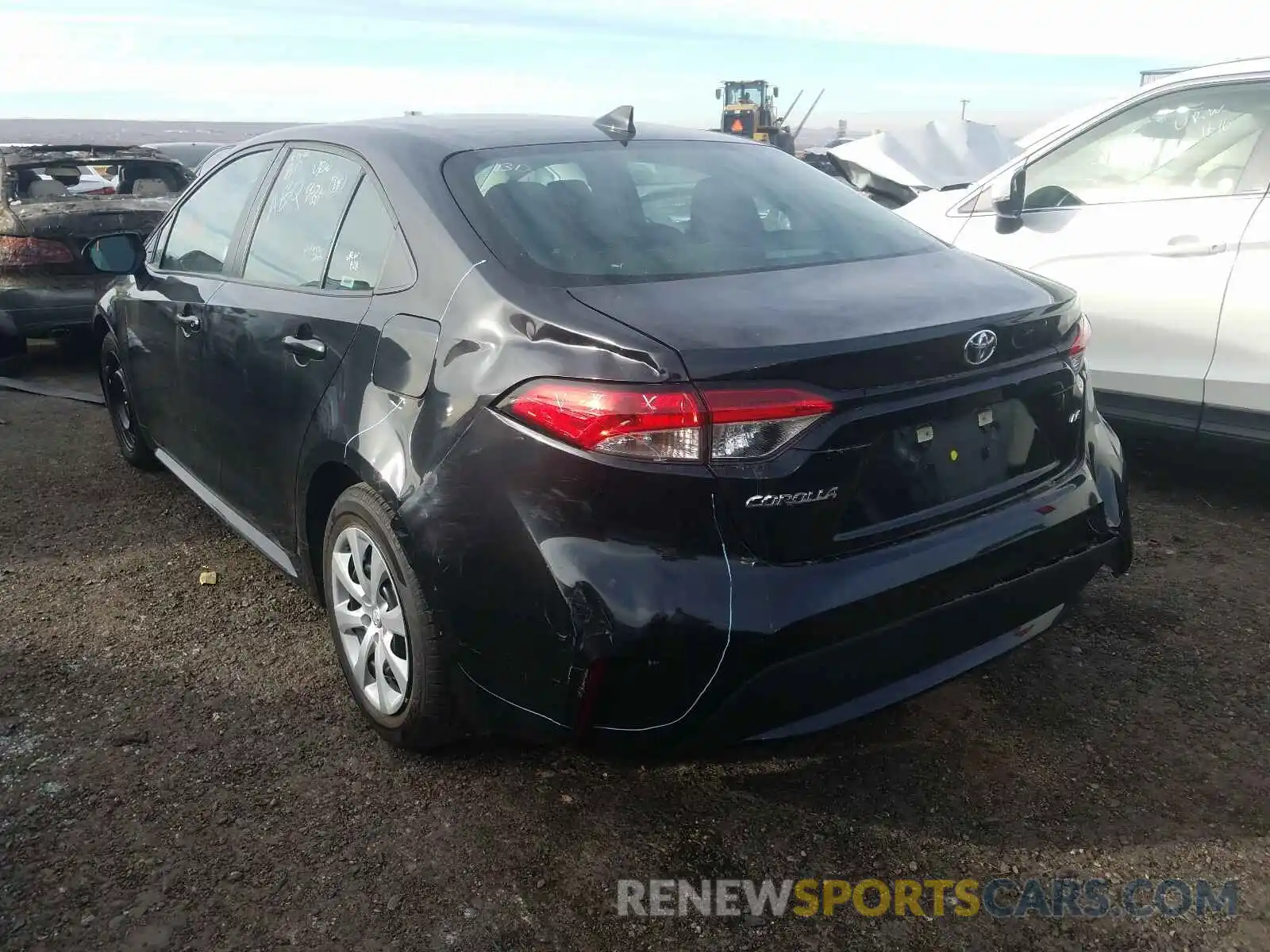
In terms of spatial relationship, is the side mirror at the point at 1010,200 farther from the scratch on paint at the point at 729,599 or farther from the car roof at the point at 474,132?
the scratch on paint at the point at 729,599

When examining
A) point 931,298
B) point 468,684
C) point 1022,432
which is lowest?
point 468,684

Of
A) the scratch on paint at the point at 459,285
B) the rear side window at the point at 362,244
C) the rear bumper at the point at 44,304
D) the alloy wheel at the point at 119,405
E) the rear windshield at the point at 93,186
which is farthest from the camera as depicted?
the rear windshield at the point at 93,186

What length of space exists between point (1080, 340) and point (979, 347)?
1.69 feet

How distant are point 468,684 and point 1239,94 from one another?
3876 mm

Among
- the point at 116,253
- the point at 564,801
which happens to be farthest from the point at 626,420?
the point at 116,253

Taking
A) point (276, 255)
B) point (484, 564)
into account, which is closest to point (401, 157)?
point (276, 255)

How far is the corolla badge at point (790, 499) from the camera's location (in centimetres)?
202

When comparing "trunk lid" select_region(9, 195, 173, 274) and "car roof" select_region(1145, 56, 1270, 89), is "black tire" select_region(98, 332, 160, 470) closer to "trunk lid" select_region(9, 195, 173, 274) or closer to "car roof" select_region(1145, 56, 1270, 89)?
"trunk lid" select_region(9, 195, 173, 274)

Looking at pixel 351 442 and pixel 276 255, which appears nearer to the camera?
pixel 351 442

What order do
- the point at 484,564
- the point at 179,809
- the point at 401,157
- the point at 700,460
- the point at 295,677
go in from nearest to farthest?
the point at 700,460 < the point at 484,564 < the point at 179,809 < the point at 401,157 < the point at 295,677

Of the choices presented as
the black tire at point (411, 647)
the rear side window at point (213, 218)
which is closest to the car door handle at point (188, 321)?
the rear side window at point (213, 218)

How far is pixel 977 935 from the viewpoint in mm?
2119

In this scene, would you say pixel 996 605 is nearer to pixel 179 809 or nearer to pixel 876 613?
pixel 876 613

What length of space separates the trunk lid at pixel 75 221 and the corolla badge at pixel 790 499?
5946 mm
